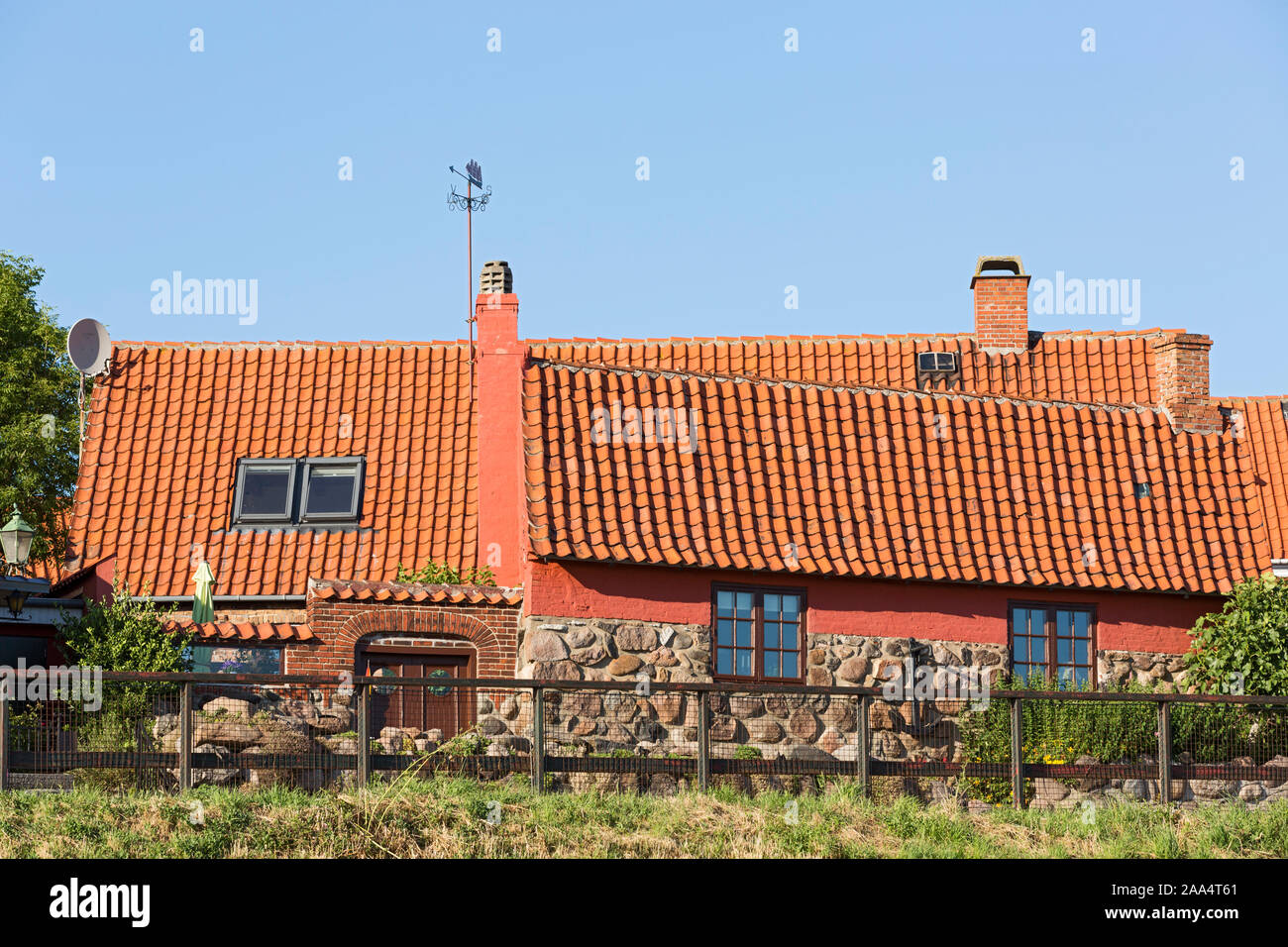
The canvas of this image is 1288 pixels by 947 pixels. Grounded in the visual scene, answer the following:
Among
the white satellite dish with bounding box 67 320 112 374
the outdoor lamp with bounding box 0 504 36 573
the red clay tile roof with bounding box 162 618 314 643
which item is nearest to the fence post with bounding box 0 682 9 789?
the outdoor lamp with bounding box 0 504 36 573

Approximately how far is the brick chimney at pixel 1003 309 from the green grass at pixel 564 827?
1457 cm

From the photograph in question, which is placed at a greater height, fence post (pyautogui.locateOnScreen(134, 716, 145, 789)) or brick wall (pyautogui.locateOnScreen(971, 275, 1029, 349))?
brick wall (pyautogui.locateOnScreen(971, 275, 1029, 349))

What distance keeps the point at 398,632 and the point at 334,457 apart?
571 centimetres

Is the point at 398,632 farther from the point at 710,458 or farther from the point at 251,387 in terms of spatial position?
the point at 251,387

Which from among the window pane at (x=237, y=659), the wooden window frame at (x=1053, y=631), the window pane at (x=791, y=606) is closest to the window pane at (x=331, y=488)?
the window pane at (x=237, y=659)

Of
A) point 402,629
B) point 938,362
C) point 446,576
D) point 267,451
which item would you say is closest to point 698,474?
point 446,576

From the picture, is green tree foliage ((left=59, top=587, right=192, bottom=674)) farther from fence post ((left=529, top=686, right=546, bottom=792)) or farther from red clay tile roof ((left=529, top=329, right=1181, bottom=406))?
red clay tile roof ((left=529, top=329, right=1181, bottom=406))

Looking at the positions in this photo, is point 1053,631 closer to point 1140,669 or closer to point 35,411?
point 1140,669

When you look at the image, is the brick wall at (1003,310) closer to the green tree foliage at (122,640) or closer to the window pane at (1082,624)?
the window pane at (1082,624)

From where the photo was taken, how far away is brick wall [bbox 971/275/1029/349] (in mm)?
28984

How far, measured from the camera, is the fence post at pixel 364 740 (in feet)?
48.0

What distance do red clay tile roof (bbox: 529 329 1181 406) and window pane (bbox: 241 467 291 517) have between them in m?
5.31

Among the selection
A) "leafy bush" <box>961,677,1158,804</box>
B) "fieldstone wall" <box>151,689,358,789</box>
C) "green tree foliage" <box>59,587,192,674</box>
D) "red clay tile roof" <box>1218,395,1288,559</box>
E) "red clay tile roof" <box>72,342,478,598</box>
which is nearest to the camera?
"fieldstone wall" <box>151,689,358,789</box>
